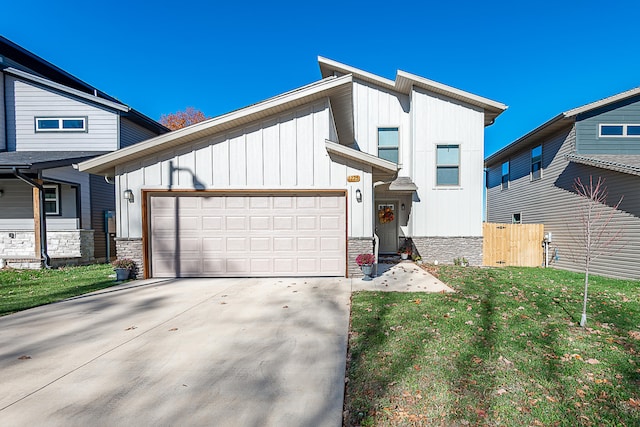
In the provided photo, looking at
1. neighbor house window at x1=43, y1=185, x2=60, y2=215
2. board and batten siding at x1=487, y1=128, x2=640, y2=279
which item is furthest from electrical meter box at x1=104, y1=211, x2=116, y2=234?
board and batten siding at x1=487, y1=128, x2=640, y2=279

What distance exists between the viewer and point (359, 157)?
23.8 feet

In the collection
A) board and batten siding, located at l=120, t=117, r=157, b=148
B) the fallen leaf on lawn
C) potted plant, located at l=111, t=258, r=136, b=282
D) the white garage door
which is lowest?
the fallen leaf on lawn

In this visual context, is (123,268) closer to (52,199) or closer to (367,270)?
(367,270)

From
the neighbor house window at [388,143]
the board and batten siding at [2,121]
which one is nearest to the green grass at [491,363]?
the neighbor house window at [388,143]

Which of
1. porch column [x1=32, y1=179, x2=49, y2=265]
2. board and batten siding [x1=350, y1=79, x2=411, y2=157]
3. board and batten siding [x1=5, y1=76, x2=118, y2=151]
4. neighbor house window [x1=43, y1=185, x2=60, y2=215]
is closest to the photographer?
porch column [x1=32, y1=179, x2=49, y2=265]

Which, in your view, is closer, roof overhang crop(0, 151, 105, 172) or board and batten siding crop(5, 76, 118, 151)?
roof overhang crop(0, 151, 105, 172)

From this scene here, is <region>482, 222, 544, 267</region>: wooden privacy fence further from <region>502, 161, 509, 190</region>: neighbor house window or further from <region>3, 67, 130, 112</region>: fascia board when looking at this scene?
<region>3, 67, 130, 112</region>: fascia board

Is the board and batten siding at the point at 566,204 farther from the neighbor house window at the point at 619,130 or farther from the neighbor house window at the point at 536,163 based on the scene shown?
the neighbor house window at the point at 619,130

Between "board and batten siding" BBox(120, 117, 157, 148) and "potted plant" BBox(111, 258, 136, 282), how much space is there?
7.53m

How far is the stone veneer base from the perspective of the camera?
1089 cm

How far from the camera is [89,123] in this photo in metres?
12.5

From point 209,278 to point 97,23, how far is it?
14449 millimetres

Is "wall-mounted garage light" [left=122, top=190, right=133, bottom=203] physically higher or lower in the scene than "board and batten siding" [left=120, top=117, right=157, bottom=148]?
lower

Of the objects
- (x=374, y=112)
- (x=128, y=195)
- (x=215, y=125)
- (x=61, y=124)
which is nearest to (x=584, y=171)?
(x=374, y=112)
